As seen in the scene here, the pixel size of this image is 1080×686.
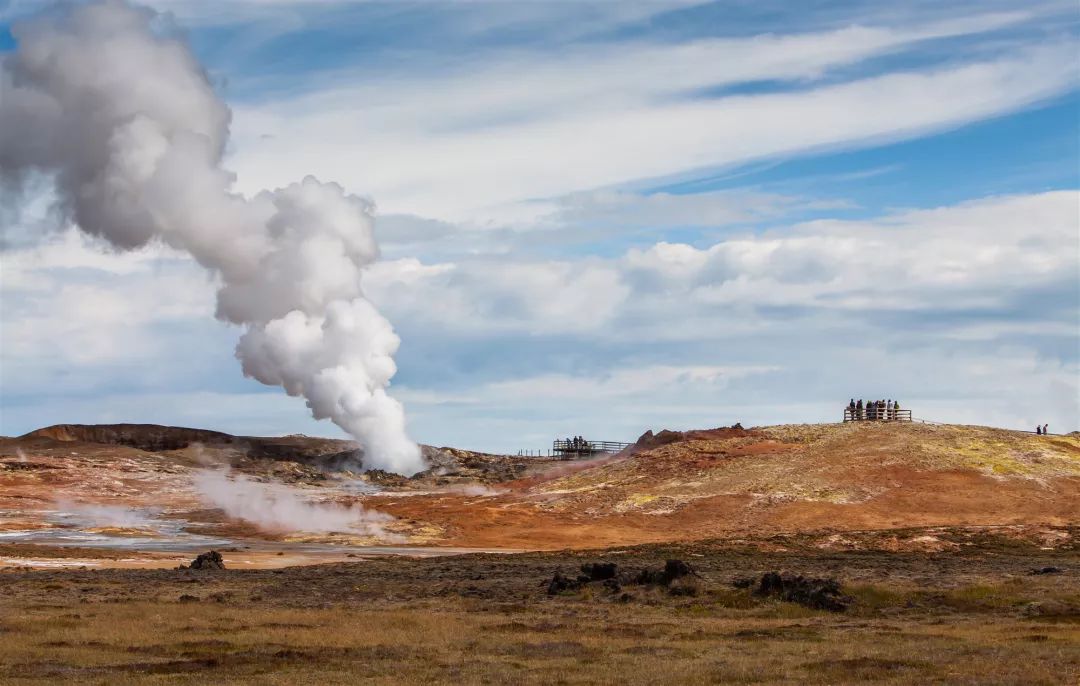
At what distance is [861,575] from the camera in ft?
160

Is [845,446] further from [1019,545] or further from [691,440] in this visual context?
[1019,545]

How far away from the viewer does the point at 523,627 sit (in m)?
35.2

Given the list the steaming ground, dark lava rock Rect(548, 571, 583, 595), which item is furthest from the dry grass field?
the steaming ground

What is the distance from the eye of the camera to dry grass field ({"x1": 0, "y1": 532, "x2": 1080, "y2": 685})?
2689cm

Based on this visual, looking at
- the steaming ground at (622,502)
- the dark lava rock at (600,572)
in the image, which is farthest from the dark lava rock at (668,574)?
the steaming ground at (622,502)

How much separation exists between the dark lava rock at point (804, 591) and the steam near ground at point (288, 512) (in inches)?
1443

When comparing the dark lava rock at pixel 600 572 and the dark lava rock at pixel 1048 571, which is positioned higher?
the dark lava rock at pixel 1048 571

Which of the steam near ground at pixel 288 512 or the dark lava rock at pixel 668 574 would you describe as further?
the steam near ground at pixel 288 512

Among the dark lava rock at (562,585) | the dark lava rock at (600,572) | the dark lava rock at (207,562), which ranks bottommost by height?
the dark lava rock at (207,562)

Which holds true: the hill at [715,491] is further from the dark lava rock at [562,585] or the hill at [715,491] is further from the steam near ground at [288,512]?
the dark lava rock at [562,585]

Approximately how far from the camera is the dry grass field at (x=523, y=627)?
88.2 ft

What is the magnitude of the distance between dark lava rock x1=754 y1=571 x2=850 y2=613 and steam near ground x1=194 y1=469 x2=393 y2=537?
3665 cm

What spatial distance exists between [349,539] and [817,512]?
26146 mm

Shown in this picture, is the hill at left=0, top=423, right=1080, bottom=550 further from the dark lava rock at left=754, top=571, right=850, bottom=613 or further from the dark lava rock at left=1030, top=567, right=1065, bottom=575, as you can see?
the dark lava rock at left=754, top=571, right=850, bottom=613
